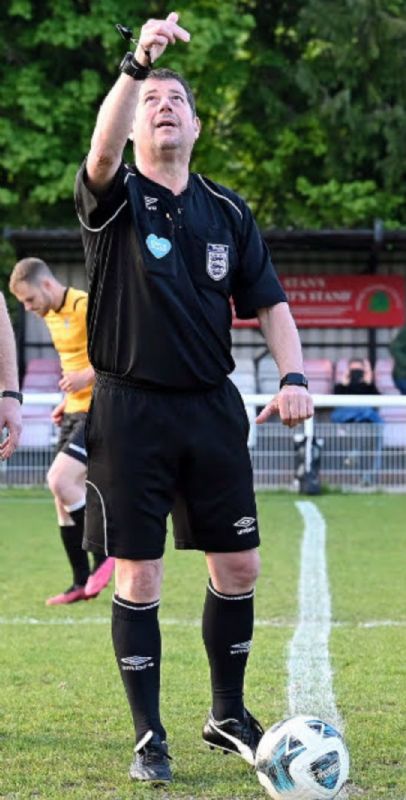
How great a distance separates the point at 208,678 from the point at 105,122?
3.01 meters

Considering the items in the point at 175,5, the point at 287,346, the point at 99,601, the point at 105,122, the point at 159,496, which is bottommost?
the point at 99,601

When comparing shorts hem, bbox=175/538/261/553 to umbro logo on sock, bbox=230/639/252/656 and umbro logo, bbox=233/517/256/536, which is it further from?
umbro logo on sock, bbox=230/639/252/656

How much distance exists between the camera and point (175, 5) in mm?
28141

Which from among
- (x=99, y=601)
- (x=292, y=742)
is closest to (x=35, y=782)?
(x=292, y=742)

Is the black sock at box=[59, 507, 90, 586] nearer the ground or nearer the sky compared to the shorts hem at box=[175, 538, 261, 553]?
nearer the ground

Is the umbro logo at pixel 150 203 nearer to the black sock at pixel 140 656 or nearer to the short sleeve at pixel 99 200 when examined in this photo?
the short sleeve at pixel 99 200

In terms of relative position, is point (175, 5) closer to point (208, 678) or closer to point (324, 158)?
point (324, 158)

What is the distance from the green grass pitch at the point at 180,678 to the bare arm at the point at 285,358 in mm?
1170

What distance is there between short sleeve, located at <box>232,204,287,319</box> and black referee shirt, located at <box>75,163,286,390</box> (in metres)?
0.08

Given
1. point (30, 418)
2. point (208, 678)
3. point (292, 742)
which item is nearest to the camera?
point (292, 742)

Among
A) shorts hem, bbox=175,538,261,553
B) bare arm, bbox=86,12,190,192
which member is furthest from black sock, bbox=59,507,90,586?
bare arm, bbox=86,12,190,192

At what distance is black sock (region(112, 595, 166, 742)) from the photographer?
17.7ft

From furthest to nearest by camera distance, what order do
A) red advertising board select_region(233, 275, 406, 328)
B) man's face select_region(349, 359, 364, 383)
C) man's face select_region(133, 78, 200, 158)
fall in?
red advertising board select_region(233, 275, 406, 328) → man's face select_region(349, 359, 364, 383) → man's face select_region(133, 78, 200, 158)

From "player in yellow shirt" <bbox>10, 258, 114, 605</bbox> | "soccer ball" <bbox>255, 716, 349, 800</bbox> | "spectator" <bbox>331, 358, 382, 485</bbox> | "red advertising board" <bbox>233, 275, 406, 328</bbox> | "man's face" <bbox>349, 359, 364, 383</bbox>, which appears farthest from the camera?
"red advertising board" <bbox>233, 275, 406, 328</bbox>
